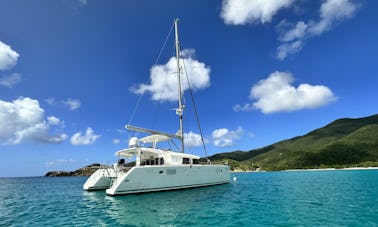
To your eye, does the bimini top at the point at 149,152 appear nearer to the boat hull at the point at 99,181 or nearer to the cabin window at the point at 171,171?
the cabin window at the point at 171,171

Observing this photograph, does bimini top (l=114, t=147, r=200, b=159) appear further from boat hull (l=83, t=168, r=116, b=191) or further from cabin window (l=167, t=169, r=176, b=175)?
boat hull (l=83, t=168, r=116, b=191)

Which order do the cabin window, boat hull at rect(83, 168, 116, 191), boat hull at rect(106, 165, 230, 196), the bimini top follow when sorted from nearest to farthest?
boat hull at rect(106, 165, 230, 196) → the cabin window → the bimini top → boat hull at rect(83, 168, 116, 191)

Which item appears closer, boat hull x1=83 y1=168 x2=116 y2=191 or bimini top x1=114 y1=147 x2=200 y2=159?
bimini top x1=114 y1=147 x2=200 y2=159

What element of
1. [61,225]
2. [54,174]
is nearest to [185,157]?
[61,225]

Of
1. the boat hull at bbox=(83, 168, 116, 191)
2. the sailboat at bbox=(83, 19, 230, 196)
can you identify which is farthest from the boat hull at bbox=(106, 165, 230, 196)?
the boat hull at bbox=(83, 168, 116, 191)

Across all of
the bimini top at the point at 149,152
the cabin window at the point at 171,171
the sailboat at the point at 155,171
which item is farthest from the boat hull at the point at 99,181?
the cabin window at the point at 171,171

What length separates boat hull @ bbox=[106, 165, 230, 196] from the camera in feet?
58.0

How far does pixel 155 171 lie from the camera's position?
61.6 ft

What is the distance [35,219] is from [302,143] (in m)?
168

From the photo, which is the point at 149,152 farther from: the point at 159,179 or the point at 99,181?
the point at 99,181

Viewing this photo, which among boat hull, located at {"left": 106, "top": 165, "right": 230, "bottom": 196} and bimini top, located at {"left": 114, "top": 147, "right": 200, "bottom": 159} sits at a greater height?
bimini top, located at {"left": 114, "top": 147, "right": 200, "bottom": 159}

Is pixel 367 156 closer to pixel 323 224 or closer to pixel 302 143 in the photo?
pixel 302 143

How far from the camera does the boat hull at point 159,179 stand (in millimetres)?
17672

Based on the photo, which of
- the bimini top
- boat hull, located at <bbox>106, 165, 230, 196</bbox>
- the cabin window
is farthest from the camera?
the bimini top
